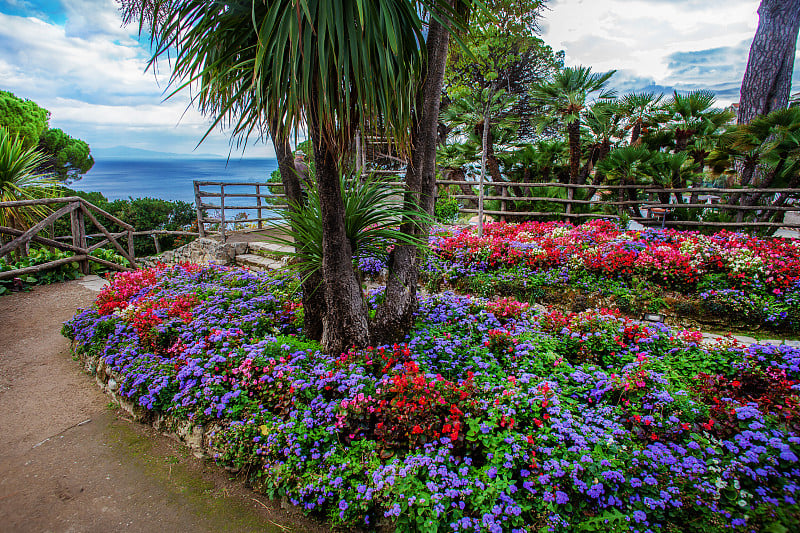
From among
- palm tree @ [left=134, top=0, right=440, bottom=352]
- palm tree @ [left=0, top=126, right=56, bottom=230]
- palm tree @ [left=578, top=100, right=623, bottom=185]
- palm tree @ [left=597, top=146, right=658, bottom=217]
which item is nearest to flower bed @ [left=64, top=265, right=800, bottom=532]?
palm tree @ [left=134, top=0, right=440, bottom=352]

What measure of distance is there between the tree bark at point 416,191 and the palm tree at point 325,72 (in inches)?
10.6

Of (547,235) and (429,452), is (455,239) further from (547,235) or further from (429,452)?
(429,452)

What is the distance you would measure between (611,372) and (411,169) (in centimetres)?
231

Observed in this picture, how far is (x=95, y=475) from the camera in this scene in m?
2.59

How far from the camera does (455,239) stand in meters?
6.64

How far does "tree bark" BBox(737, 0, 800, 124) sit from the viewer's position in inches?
334

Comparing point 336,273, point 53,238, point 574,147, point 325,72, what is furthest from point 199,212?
point 574,147

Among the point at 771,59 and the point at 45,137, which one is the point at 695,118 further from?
the point at 45,137

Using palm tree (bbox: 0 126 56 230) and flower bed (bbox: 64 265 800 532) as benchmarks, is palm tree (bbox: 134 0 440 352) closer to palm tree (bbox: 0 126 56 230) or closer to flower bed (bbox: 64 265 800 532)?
flower bed (bbox: 64 265 800 532)

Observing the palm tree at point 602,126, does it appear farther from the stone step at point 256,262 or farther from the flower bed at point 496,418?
the flower bed at point 496,418

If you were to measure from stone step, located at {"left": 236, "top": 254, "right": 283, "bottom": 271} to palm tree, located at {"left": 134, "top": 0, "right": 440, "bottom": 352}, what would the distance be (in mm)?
4120

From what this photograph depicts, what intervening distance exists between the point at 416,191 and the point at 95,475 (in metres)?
3.10

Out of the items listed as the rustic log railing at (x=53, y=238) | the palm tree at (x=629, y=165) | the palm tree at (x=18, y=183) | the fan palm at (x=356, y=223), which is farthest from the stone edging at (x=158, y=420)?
the palm tree at (x=629, y=165)

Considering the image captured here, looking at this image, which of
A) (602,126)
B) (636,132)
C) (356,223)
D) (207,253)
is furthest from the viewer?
(636,132)
